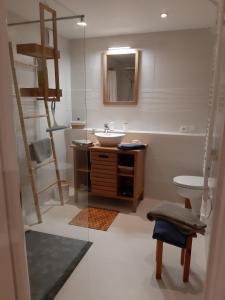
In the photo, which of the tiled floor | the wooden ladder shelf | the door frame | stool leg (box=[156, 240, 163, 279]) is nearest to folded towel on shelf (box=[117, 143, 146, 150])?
the tiled floor

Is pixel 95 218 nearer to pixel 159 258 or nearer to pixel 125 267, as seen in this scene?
pixel 125 267

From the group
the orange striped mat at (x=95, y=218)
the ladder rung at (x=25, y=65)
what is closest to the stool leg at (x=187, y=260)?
the orange striped mat at (x=95, y=218)

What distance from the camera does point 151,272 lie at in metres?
1.93

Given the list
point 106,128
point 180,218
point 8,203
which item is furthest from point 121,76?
point 8,203

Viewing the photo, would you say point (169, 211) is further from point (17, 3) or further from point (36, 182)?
point (17, 3)

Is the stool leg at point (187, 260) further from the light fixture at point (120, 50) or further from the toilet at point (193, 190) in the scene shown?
the light fixture at point (120, 50)

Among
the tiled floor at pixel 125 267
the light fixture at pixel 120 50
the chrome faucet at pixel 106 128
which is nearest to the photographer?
the tiled floor at pixel 125 267

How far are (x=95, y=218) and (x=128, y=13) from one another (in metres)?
2.30

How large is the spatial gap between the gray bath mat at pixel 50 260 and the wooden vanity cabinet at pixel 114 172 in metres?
0.87

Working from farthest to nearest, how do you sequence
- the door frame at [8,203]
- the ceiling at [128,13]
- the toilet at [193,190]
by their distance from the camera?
1. the toilet at [193,190]
2. the ceiling at [128,13]
3. the door frame at [8,203]

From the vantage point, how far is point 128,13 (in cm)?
239

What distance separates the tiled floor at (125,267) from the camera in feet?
5.62

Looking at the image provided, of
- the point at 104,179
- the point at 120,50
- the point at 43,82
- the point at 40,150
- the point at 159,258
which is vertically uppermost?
the point at 120,50

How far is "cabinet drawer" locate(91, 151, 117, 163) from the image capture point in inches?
115
